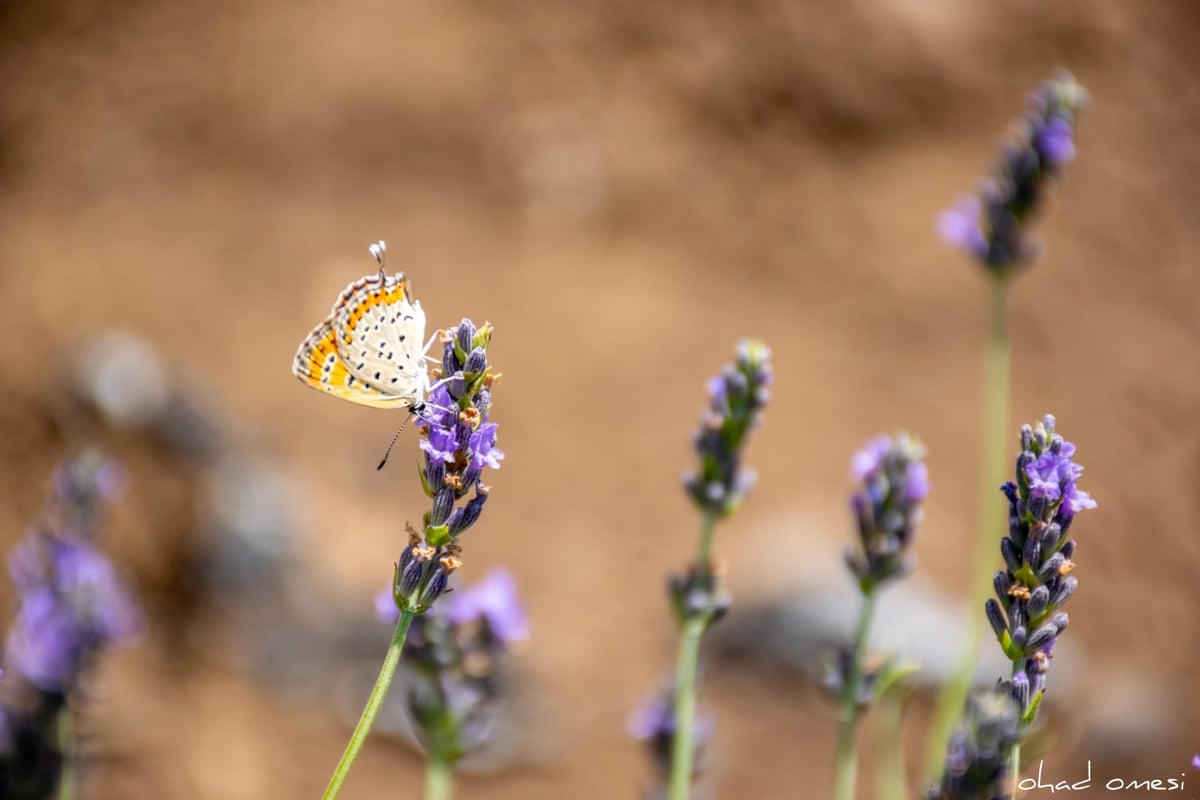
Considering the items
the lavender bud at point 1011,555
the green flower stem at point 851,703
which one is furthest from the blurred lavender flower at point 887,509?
the lavender bud at point 1011,555

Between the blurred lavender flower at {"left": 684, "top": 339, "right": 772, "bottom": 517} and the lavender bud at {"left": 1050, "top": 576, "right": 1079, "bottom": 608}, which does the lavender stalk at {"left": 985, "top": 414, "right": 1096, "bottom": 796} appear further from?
the blurred lavender flower at {"left": 684, "top": 339, "right": 772, "bottom": 517}

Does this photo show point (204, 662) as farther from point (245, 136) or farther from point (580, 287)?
point (245, 136)

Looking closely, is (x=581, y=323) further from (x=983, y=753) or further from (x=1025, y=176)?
(x=983, y=753)

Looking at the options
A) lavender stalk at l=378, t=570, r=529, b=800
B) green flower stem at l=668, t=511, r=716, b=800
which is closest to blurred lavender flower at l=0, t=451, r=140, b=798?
lavender stalk at l=378, t=570, r=529, b=800

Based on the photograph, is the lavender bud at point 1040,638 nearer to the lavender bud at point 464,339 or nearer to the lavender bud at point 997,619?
the lavender bud at point 997,619

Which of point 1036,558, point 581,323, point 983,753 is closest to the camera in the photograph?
point 983,753

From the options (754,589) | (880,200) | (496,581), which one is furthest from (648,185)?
(496,581)

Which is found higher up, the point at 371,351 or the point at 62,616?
the point at 371,351

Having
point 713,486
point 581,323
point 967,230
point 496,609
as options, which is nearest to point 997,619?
point 713,486
